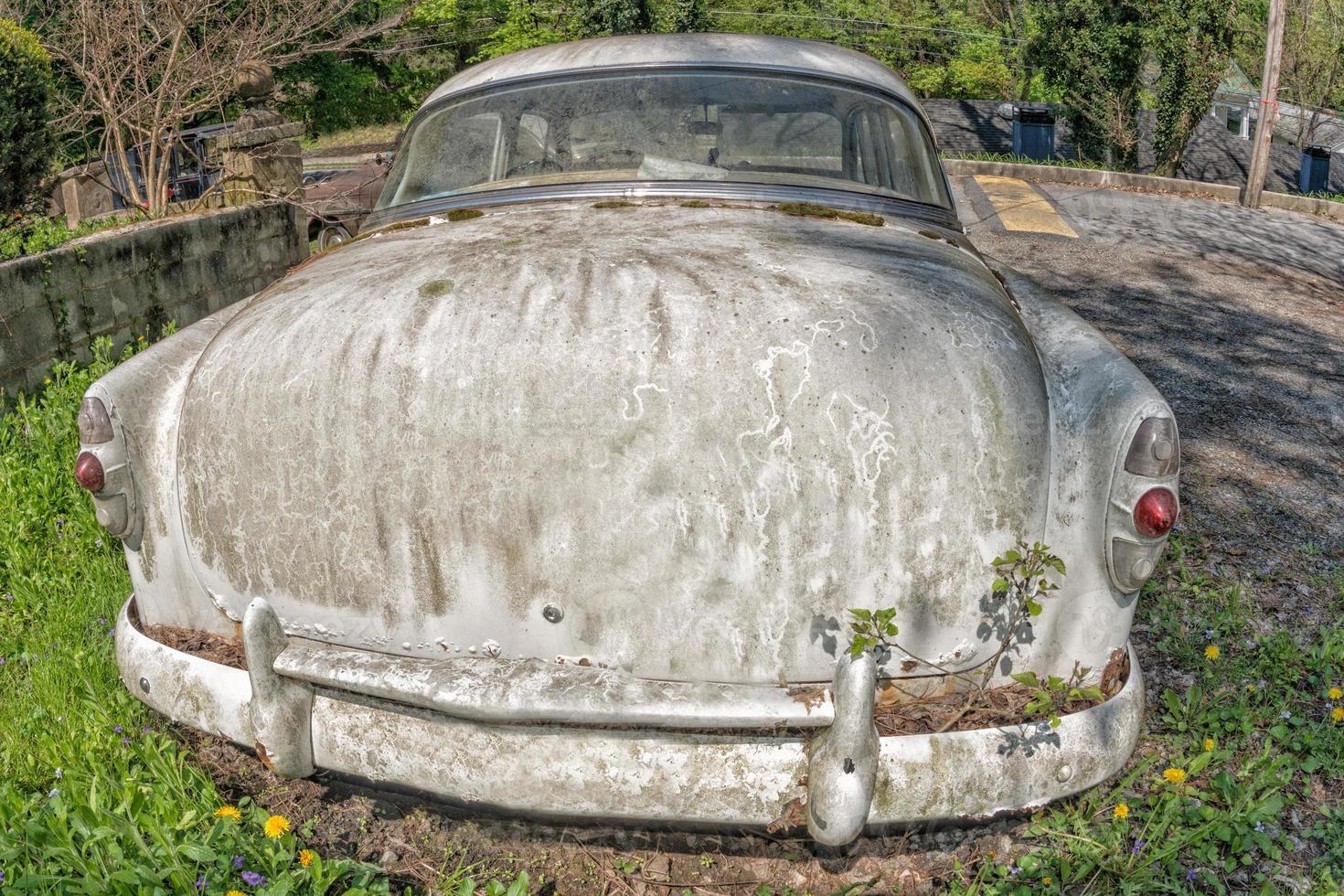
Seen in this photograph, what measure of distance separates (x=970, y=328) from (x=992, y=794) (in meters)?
0.93

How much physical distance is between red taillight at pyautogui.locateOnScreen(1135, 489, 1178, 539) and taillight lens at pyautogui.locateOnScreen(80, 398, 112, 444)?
2.17 m

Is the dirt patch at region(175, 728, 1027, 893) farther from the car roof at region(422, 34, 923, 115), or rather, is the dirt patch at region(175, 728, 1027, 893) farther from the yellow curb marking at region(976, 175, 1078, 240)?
the yellow curb marking at region(976, 175, 1078, 240)

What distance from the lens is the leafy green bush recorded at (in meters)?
5.75

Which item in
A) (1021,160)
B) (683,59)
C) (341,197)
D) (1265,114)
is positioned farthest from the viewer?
(1021,160)

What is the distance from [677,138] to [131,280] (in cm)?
416

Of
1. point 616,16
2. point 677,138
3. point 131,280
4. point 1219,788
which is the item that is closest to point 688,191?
point 677,138

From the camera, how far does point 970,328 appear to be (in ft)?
7.10

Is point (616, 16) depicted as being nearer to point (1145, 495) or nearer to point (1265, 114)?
point (1265, 114)

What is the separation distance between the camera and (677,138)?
314cm

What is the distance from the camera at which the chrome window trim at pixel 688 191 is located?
2953 millimetres

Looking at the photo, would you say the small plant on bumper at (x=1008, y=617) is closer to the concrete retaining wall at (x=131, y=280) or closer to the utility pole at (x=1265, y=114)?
the concrete retaining wall at (x=131, y=280)

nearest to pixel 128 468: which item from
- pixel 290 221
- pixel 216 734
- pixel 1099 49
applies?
pixel 216 734

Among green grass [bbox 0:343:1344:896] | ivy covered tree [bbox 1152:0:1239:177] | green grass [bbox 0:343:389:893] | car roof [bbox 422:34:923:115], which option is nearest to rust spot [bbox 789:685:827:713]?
green grass [bbox 0:343:1344:896]

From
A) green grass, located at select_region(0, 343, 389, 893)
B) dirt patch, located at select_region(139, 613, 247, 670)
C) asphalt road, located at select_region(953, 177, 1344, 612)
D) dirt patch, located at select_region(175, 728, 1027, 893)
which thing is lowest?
asphalt road, located at select_region(953, 177, 1344, 612)
